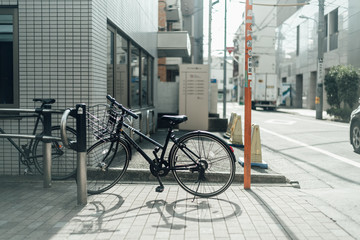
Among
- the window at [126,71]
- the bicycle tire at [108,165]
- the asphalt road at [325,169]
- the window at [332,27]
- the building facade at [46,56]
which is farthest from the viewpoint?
the window at [332,27]

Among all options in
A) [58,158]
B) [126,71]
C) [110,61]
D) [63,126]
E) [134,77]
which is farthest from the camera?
[134,77]

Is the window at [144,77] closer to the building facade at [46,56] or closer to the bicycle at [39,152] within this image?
the building facade at [46,56]

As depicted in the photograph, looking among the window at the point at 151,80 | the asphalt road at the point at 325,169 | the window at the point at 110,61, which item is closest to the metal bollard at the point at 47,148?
the window at the point at 110,61

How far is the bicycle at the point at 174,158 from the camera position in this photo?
5.11 m

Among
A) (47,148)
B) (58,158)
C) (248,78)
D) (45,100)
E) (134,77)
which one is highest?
(134,77)

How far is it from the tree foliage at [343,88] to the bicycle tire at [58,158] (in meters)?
20.1

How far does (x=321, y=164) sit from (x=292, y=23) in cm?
3993

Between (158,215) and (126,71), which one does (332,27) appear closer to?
(126,71)

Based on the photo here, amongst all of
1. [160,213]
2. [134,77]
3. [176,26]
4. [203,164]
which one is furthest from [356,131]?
[176,26]

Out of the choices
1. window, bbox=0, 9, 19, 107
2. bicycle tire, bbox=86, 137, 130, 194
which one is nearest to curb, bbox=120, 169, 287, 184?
bicycle tire, bbox=86, 137, 130, 194

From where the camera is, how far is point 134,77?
10.8 meters

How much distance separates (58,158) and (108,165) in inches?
45.5

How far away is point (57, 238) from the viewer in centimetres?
371

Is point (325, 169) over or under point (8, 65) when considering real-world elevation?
under
